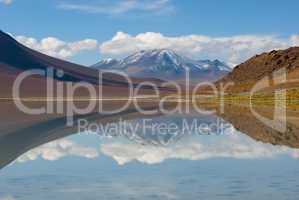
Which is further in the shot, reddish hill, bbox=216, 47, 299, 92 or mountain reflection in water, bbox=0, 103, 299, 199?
reddish hill, bbox=216, 47, 299, 92

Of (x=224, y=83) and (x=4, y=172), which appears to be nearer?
(x=4, y=172)

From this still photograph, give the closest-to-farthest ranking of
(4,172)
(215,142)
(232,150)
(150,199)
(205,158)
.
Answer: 1. (150,199)
2. (4,172)
3. (205,158)
4. (232,150)
5. (215,142)

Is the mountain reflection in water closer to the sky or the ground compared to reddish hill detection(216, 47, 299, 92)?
closer to the ground

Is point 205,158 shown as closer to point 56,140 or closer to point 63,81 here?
point 56,140

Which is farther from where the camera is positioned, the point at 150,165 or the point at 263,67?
the point at 263,67

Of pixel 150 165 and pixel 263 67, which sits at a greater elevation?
pixel 263 67

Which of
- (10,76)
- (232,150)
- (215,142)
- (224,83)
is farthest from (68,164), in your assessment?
(10,76)

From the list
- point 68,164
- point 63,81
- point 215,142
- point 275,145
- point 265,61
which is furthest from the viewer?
point 63,81

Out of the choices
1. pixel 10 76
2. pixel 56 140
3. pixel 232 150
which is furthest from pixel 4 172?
pixel 10 76

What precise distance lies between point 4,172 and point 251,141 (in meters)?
12.6

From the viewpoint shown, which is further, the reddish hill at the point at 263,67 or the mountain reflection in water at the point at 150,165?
the reddish hill at the point at 263,67

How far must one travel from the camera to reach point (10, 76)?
17662 centimetres

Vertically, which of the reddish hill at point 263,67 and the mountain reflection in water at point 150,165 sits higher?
the reddish hill at point 263,67

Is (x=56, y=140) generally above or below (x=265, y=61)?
below
